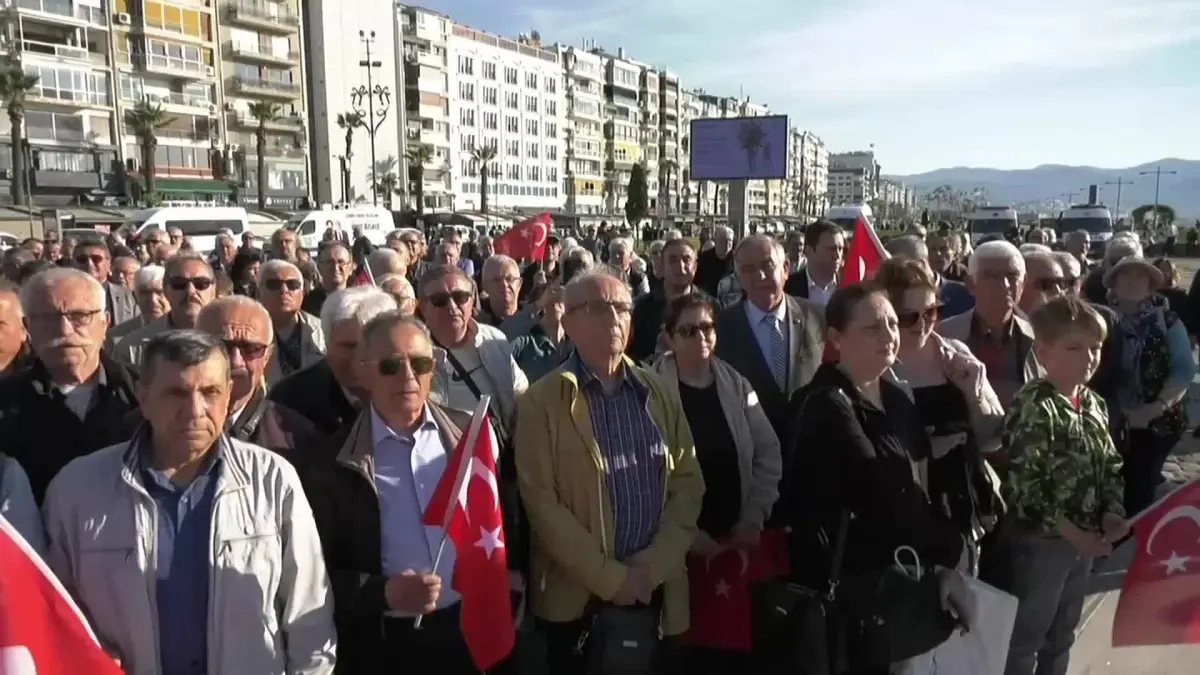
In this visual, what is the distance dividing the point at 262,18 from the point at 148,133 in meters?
15.8

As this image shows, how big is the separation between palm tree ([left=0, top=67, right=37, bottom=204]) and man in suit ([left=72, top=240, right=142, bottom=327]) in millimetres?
42774

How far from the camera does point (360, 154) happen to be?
75438mm

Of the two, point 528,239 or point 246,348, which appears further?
point 528,239

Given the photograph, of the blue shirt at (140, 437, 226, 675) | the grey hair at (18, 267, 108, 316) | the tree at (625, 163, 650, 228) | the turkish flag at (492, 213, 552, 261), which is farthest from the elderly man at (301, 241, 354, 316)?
the tree at (625, 163, 650, 228)

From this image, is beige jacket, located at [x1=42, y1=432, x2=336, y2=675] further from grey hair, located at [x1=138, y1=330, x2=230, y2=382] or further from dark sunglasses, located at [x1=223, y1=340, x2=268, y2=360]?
dark sunglasses, located at [x1=223, y1=340, x2=268, y2=360]

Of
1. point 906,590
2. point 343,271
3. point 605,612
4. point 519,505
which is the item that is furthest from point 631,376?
point 343,271

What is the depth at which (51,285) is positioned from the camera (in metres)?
3.39

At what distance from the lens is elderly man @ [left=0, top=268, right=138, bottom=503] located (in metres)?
3.08

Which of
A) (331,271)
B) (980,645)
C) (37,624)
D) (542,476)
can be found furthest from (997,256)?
(331,271)

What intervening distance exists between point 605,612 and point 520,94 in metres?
96.4

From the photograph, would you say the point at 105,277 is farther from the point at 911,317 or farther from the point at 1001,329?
the point at 1001,329

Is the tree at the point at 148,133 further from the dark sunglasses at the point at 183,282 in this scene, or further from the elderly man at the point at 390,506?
the elderly man at the point at 390,506

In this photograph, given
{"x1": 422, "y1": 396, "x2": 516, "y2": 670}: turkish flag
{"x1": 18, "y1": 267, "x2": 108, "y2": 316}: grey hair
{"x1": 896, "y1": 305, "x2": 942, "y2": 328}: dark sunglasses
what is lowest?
{"x1": 422, "y1": 396, "x2": 516, "y2": 670}: turkish flag

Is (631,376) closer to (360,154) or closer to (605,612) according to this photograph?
(605,612)
